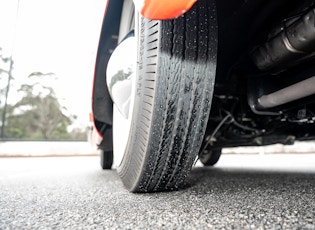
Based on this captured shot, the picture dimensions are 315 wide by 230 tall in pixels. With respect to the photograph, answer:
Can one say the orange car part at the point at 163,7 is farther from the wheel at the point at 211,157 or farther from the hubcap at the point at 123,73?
the wheel at the point at 211,157

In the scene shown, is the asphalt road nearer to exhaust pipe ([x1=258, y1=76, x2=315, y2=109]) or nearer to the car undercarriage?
the car undercarriage

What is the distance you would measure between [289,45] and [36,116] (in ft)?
33.2

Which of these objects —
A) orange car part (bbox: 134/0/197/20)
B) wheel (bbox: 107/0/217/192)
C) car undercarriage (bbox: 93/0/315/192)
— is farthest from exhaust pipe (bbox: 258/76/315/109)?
orange car part (bbox: 134/0/197/20)

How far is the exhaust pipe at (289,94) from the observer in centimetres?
83

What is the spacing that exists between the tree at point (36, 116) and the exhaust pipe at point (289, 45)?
8.84 metres

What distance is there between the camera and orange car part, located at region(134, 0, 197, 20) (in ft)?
1.79

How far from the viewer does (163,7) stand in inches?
21.8

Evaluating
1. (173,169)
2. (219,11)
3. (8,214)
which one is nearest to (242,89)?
(219,11)

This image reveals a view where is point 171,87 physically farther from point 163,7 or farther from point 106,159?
point 106,159

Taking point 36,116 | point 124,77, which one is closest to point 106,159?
point 124,77

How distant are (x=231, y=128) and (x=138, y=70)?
793mm

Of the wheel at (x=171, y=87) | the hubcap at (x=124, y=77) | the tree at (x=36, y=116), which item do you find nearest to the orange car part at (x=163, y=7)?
the wheel at (x=171, y=87)

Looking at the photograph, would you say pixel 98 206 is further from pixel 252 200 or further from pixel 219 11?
pixel 219 11

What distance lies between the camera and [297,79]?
92 centimetres
